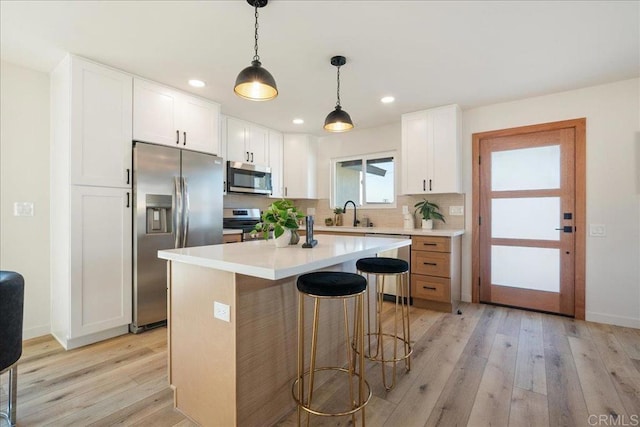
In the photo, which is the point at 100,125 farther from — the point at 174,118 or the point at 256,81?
the point at 256,81

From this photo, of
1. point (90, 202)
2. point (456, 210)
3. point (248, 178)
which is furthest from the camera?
point (248, 178)

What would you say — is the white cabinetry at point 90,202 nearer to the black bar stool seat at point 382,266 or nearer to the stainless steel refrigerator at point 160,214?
the stainless steel refrigerator at point 160,214

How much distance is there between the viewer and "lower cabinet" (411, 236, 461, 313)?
3.40m

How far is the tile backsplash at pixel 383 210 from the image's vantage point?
3.96 metres

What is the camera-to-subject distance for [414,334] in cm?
282

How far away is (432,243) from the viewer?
3496 mm

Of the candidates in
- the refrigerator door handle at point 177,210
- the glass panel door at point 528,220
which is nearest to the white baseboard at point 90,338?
the refrigerator door handle at point 177,210

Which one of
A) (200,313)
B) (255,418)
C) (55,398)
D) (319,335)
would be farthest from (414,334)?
(55,398)

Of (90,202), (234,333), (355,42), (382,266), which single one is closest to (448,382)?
(382,266)

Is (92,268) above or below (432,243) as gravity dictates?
below

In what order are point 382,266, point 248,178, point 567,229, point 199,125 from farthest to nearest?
point 248,178 → point 199,125 → point 567,229 → point 382,266

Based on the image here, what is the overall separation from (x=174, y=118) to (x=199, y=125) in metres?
0.29

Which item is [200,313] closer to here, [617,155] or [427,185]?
[427,185]

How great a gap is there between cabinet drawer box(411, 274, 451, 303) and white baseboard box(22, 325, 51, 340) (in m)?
3.78
